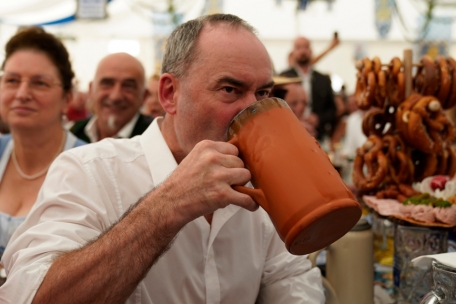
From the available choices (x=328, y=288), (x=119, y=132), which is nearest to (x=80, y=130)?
(x=119, y=132)

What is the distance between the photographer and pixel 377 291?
51.9 inches

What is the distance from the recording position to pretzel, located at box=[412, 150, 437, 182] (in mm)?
1579

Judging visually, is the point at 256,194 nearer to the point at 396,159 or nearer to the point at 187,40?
the point at 187,40

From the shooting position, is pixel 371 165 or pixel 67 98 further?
pixel 67 98

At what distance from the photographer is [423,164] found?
1.62 m

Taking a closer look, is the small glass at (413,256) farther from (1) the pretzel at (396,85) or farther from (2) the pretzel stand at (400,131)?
(1) the pretzel at (396,85)

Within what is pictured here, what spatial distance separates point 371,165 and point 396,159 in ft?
0.26

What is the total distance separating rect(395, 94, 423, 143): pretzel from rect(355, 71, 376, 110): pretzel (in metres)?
0.10

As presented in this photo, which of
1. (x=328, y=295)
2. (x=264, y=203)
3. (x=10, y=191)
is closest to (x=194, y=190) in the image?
(x=264, y=203)

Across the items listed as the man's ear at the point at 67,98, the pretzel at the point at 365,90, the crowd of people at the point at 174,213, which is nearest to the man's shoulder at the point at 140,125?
the man's ear at the point at 67,98

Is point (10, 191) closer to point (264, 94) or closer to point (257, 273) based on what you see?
point (257, 273)

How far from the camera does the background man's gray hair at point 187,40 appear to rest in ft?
3.37

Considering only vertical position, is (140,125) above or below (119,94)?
below

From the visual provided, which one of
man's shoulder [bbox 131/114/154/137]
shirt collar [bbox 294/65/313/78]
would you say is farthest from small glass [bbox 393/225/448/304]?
shirt collar [bbox 294/65/313/78]
